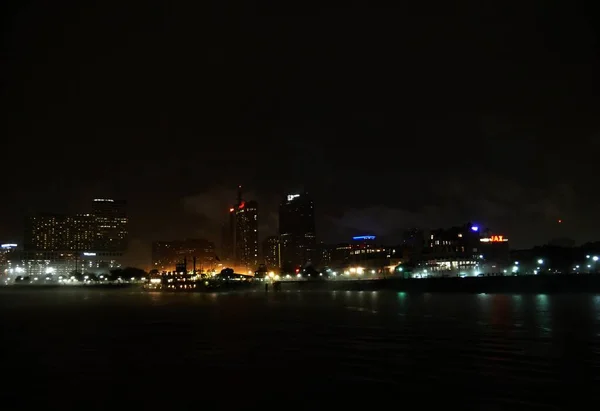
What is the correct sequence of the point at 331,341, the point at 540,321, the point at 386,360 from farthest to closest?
the point at 540,321 → the point at 331,341 → the point at 386,360

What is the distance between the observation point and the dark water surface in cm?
2194

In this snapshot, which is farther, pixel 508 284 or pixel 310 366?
pixel 508 284

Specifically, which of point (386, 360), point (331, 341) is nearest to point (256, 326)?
point (331, 341)

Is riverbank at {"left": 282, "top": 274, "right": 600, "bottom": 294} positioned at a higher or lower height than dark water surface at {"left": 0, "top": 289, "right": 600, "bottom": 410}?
lower

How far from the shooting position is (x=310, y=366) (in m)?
29.0

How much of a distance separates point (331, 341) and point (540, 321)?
22.3 m

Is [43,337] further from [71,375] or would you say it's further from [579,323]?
[579,323]

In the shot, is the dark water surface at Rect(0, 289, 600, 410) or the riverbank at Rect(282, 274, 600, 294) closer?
the dark water surface at Rect(0, 289, 600, 410)

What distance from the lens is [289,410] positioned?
66.8 ft

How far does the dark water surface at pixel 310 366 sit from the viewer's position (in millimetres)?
21938

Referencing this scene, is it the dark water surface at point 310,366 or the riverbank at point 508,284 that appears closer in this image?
the dark water surface at point 310,366

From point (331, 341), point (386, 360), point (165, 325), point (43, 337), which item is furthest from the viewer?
point (165, 325)

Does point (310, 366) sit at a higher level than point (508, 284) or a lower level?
higher

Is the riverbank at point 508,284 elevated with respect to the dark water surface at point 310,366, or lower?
lower
